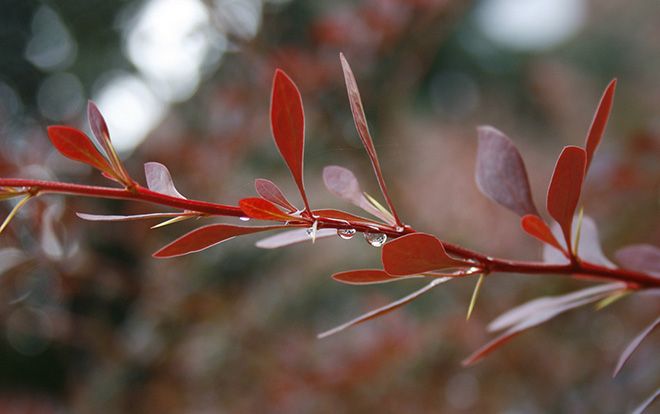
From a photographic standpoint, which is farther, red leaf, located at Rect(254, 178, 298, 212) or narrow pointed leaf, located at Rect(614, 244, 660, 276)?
narrow pointed leaf, located at Rect(614, 244, 660, 276)

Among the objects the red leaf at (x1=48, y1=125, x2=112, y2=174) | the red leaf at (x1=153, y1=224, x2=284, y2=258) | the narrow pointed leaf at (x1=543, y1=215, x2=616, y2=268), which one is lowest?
the narrow pointed leaf at (x1=543, y1=215, x2=616, y2=268)

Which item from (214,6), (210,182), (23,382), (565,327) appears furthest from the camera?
(23,382)

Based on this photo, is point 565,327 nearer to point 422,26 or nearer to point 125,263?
point 422,26

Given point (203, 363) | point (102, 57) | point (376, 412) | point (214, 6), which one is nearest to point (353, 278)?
point (214, 6)

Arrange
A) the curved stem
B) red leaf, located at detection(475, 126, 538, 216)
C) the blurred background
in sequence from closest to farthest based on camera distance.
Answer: the curved stem, red leaf, located at detection(475, 126, 538, 216), the blurred background

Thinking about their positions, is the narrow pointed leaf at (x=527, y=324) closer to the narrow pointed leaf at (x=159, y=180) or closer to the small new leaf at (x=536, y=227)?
the small new leaf at (x=536, y=227)

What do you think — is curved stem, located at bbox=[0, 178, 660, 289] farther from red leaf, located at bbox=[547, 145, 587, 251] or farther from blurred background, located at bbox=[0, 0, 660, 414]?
blurred background, located at bbox=[0, 0, 660, 414]

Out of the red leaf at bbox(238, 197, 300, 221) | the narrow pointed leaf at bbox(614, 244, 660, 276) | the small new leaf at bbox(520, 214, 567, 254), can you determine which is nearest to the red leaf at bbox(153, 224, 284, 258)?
the red leaf at bbox(238, 197, 300, 221)

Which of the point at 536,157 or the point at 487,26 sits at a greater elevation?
the point at 487,26
